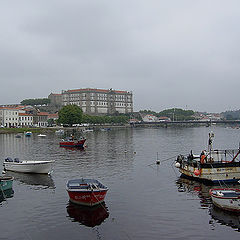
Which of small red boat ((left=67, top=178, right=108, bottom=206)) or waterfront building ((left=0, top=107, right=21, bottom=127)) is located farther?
waterfront building ((left=0, top=107, right=21, bottom=127))

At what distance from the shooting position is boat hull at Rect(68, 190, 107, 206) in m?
26.8

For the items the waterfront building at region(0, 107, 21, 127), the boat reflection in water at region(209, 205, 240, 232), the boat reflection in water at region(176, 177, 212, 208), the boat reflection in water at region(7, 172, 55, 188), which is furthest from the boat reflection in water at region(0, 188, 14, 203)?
the waterfront building at region(0, 107, 21, 127)

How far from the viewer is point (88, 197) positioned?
26812 mm

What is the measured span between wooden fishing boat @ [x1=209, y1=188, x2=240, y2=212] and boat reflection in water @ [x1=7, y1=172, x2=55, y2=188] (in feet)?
58.4

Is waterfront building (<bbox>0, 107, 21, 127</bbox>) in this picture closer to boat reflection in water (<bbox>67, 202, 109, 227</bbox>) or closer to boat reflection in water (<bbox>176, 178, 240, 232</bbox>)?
boat reflection in water (<bbox>176, 178, 240, 232</bbox>)

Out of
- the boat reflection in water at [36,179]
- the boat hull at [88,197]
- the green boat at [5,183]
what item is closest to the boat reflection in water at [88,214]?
the boat hull at [88,197]

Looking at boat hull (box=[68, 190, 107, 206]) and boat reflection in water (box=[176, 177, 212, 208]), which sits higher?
boat hull (box=[68, 190, 107, 206])

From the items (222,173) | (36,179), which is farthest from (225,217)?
(36,179)

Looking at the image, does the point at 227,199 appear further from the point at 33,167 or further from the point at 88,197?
the point at 33,167

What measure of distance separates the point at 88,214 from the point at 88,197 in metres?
1.62

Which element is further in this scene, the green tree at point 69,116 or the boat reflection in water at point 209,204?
the green tree at point 69,116

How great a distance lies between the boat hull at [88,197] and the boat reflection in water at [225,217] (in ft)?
30.2

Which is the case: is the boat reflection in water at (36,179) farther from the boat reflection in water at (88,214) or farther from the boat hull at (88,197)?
the boat reflection in water at (88,214)

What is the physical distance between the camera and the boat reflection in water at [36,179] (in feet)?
121
